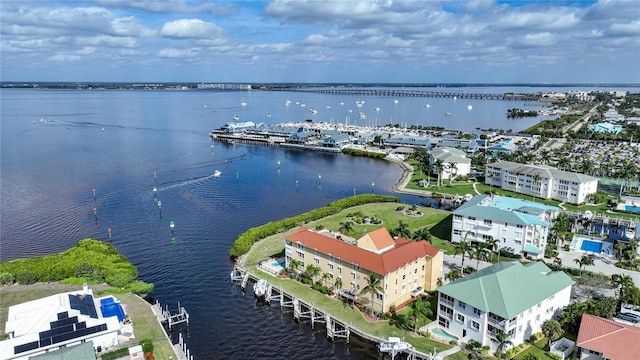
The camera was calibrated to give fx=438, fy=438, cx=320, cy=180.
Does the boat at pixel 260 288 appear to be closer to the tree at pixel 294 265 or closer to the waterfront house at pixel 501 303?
the tree at pixel 294 265

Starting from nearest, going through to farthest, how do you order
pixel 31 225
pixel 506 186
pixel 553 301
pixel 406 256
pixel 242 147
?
pixel 553 301, pixel 406 256, pixel 31 225, pixel 506 186, pixel 242 147

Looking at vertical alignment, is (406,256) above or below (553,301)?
above

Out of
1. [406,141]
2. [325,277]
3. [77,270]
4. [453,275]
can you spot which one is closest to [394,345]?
[325,277]

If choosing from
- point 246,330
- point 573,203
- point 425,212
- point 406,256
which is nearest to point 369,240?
point 406,256

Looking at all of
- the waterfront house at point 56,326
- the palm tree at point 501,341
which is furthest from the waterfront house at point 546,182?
the waterfront house at point 56,326

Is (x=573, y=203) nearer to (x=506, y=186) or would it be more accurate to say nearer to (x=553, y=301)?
(x=506, y=186)

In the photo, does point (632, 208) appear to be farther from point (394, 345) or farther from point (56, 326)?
point (56, 326)
